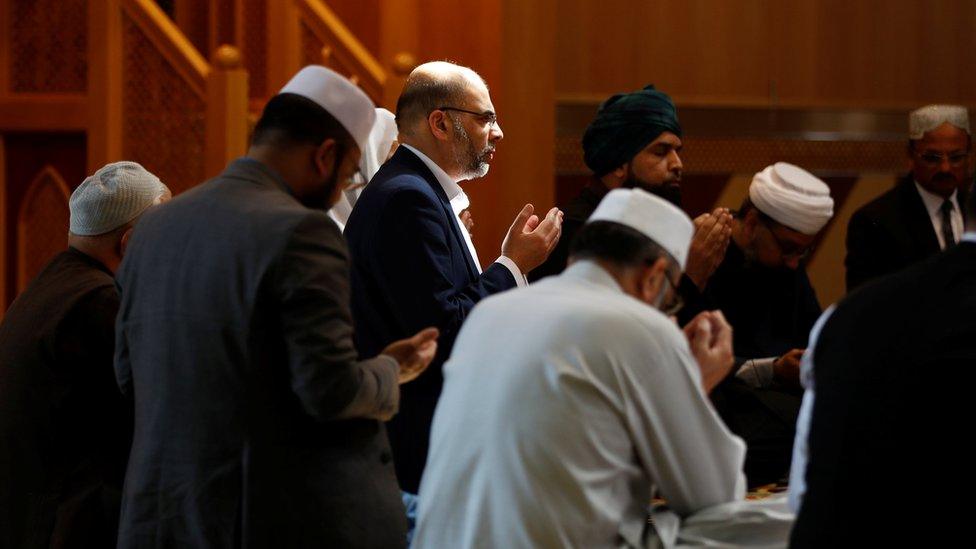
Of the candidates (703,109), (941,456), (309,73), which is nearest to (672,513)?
(941,456)

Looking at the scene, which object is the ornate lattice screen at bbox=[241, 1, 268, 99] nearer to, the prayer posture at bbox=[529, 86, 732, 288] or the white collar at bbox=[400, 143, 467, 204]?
the prayer posture at bbox=[529, 86, 732, 288]

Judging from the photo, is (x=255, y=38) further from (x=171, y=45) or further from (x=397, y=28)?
(x=171, y=45)

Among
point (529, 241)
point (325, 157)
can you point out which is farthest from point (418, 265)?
point (325, 157)

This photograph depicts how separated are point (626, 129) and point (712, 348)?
1.78 metres

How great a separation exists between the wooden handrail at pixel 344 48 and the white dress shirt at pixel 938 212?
230 centimetres

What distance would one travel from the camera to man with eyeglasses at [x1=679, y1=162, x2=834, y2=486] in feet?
12.7

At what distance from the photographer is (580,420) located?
2.15 m

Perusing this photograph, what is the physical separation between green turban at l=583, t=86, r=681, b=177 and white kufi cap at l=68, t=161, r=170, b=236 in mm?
1484

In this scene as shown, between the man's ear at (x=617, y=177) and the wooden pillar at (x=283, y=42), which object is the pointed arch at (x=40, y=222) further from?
the man's ear at (x=617, y=177)

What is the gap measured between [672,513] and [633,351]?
30cm

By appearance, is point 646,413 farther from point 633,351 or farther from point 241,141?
point 241,141

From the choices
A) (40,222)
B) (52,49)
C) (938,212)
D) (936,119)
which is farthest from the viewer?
(40,222)

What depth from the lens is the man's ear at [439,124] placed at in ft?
11.5

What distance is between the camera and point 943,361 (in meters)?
1.97
